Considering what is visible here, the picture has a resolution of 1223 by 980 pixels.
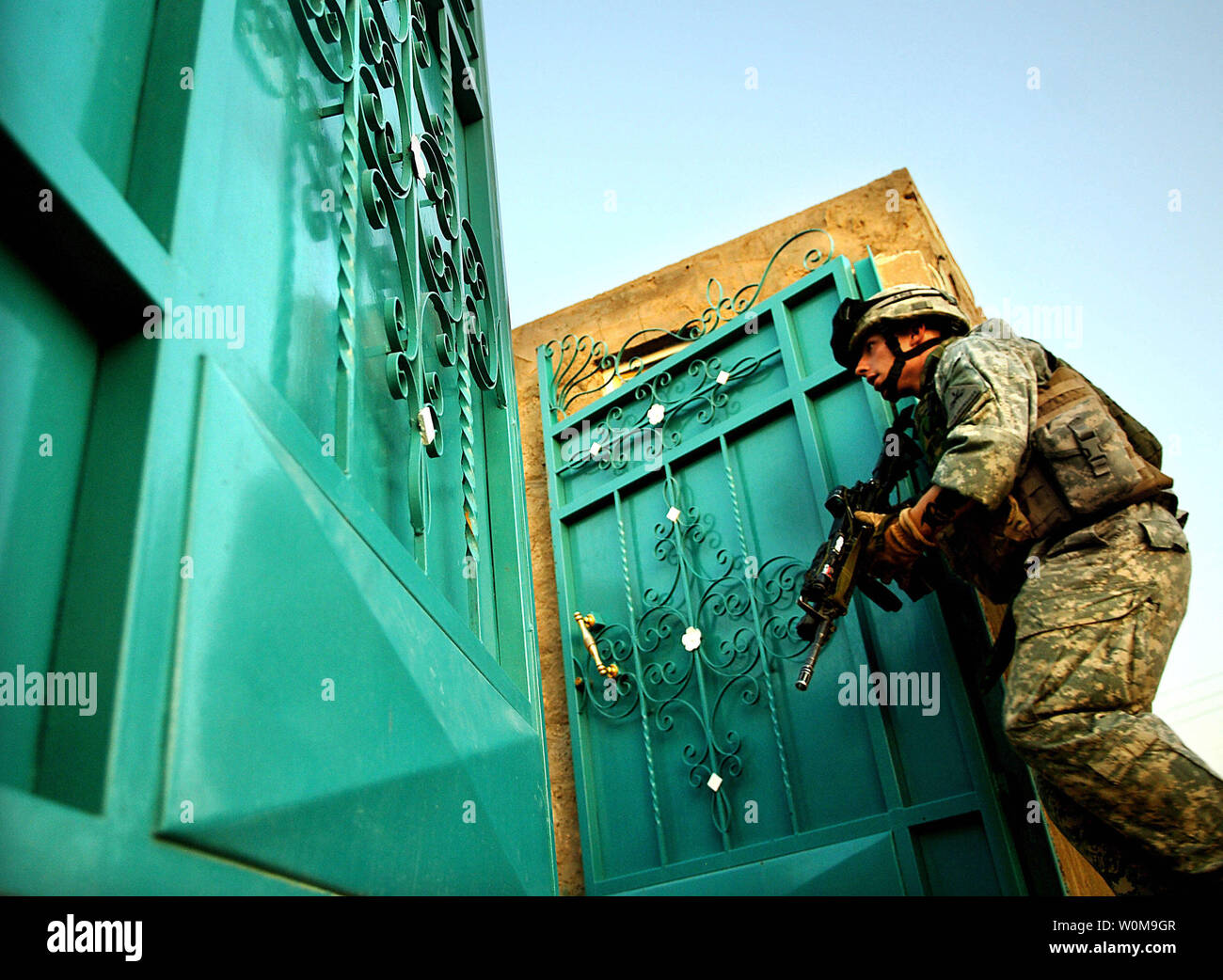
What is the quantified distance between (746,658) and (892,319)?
1.33 m

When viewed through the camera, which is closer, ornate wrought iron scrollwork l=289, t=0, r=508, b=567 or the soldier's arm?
ornate wrought iron scrollwork l=289, t=0, r=508, b=567

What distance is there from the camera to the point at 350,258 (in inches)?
56.7

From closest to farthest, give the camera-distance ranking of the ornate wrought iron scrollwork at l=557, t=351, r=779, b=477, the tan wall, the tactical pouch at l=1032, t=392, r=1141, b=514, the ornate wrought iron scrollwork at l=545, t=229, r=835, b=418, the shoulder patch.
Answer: the tactical pouch at l=1032, t=392, r=1141, b=514
the shoulder patch
the tan wall
the ornate wrought iron scrollwork at l=557, t=351, r=779, b=477
the ornate wrought iron scrollwork at l=545, t=229, r=835, b=418

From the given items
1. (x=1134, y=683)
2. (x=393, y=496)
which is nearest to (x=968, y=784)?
(x=1134, y=683)

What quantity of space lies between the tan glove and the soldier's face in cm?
49

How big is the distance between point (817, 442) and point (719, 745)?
1175mm

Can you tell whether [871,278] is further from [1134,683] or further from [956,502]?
[1134,683]

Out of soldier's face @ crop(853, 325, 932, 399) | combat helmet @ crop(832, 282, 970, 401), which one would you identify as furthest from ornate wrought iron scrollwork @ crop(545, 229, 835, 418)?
soldier's face @ crop(853, 325, 932, 399)

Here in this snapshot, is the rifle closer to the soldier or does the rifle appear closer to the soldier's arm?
the soldier

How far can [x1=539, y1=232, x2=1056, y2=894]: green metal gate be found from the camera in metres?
3.19

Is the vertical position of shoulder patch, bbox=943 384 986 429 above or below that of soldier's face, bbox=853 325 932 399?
below

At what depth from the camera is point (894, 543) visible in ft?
10.1

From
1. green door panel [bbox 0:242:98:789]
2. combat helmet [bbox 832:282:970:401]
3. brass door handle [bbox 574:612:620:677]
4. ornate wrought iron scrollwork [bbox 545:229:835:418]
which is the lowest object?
green door panel [bbox 0:242:98:789]

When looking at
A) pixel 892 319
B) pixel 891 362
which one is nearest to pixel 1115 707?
pixel 891 362
